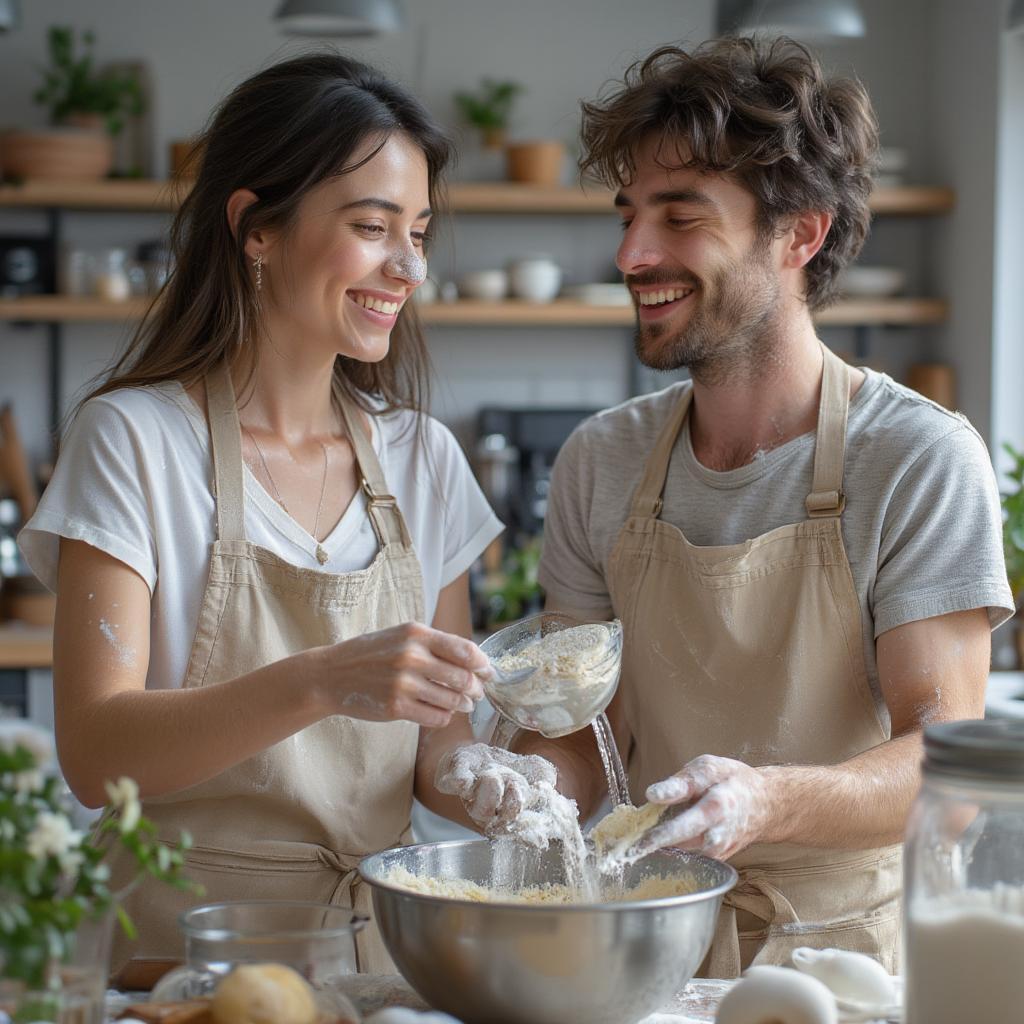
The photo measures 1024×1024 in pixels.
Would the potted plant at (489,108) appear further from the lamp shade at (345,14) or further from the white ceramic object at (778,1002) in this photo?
the white ceramic object at (778,1002)

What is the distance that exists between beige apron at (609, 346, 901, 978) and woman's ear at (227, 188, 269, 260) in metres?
0.63

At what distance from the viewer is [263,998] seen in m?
0.99

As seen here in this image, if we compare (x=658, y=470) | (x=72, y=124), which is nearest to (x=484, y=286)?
(x=72, y=124)

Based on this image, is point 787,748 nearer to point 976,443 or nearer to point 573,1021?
point 976,443

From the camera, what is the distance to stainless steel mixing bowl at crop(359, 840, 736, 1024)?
1.10 m

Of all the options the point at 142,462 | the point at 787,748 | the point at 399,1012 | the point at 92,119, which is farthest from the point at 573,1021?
the point at 92,119

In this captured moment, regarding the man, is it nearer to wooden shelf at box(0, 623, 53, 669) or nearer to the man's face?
the man's face

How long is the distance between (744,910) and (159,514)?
81cm

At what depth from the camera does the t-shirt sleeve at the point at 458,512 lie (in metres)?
1.88

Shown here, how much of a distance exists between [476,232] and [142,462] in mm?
3044

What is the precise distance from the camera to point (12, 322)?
14.4ft

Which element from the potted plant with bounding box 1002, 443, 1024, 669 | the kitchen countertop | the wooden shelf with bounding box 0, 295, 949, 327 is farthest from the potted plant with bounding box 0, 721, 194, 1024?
the wooden shelf with bounding box 0, 295, 949, 327

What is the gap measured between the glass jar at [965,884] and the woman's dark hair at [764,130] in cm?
93

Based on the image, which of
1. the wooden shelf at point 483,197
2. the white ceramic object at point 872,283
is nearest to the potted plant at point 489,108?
the wooden shelf at point 483,197
